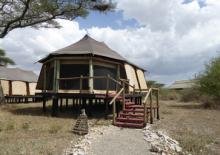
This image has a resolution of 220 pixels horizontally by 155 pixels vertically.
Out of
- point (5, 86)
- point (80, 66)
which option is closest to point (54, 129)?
point (80, 66)

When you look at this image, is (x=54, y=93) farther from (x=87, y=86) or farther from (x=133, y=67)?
(x=133, y=67)

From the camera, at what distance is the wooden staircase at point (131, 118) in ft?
45.6

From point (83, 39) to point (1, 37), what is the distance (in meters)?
5.73

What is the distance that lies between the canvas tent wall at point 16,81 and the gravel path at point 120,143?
26229mm

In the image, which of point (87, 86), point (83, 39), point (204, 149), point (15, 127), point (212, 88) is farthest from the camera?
point (212, 88)

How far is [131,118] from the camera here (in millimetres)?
14719

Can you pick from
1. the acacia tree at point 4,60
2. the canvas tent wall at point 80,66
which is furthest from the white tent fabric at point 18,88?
the canvas tent wall at point 80,66

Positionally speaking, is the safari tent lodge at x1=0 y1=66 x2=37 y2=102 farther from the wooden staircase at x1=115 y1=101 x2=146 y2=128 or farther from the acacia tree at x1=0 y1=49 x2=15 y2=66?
the wooden staircase at x1=115 y1=101 x2=146 y2=128

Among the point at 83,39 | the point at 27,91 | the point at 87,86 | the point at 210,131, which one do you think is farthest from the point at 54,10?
the point at 27,91

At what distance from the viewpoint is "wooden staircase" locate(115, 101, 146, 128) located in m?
13.9

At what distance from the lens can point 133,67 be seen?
79.4 ft

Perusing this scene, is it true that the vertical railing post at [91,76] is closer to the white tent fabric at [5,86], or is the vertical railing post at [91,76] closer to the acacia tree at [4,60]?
the white tent fabric at [5,86]

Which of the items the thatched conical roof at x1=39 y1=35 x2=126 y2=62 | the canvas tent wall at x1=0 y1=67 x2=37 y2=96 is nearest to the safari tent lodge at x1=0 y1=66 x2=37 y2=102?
the canvas tent wall at x1=0 y1=67 x2=37 y2=96

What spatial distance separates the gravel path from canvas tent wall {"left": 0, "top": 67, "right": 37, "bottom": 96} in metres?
26.2
